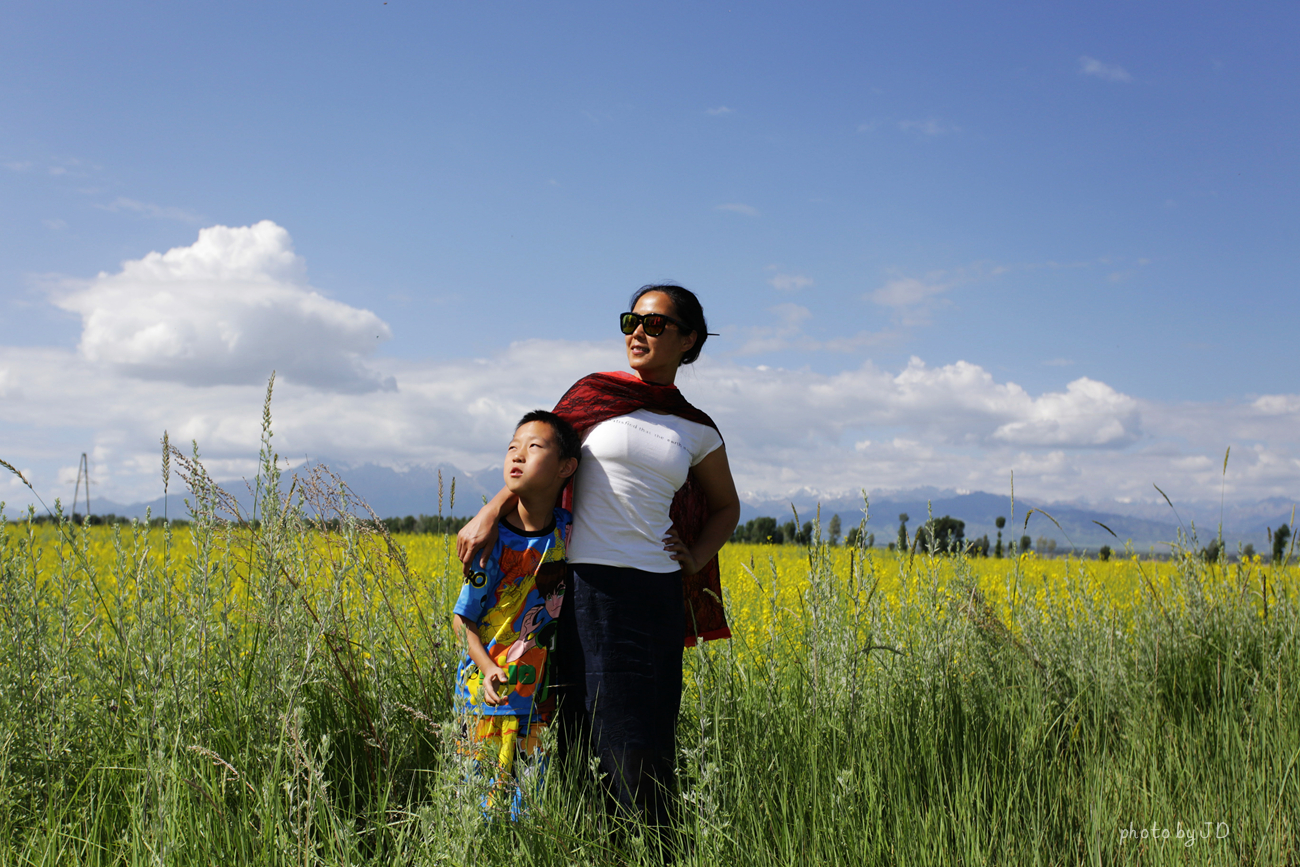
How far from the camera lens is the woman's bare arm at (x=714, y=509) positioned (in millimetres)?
2645

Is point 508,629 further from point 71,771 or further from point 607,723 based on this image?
point 71,771

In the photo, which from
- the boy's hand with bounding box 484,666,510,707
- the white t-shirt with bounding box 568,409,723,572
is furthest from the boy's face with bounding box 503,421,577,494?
the boy's hand with bounding box 484,666,510,707

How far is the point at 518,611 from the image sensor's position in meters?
2.46

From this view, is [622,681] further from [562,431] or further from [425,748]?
[425,748]

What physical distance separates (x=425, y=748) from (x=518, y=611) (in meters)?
0.96

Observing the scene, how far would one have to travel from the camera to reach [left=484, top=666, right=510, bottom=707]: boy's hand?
226cm

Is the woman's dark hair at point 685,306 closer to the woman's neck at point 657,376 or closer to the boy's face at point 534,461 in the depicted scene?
the woman's neck at point 657,376

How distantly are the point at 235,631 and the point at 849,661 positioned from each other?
7.98 ft

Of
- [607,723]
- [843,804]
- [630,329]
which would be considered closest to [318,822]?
[607,723]

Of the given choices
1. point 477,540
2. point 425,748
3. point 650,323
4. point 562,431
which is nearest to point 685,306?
point 650,323

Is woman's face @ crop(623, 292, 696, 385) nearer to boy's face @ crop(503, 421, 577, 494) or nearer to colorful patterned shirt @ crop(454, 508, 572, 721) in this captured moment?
boy's face @ crop(503, 421, 577, 494)

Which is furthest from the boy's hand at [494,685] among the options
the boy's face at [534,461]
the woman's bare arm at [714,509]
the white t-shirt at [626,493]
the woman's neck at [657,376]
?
the woman's neck at [657,376]

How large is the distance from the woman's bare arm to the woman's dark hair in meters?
0.41

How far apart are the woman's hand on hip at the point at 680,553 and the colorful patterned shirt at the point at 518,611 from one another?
0.35 m
